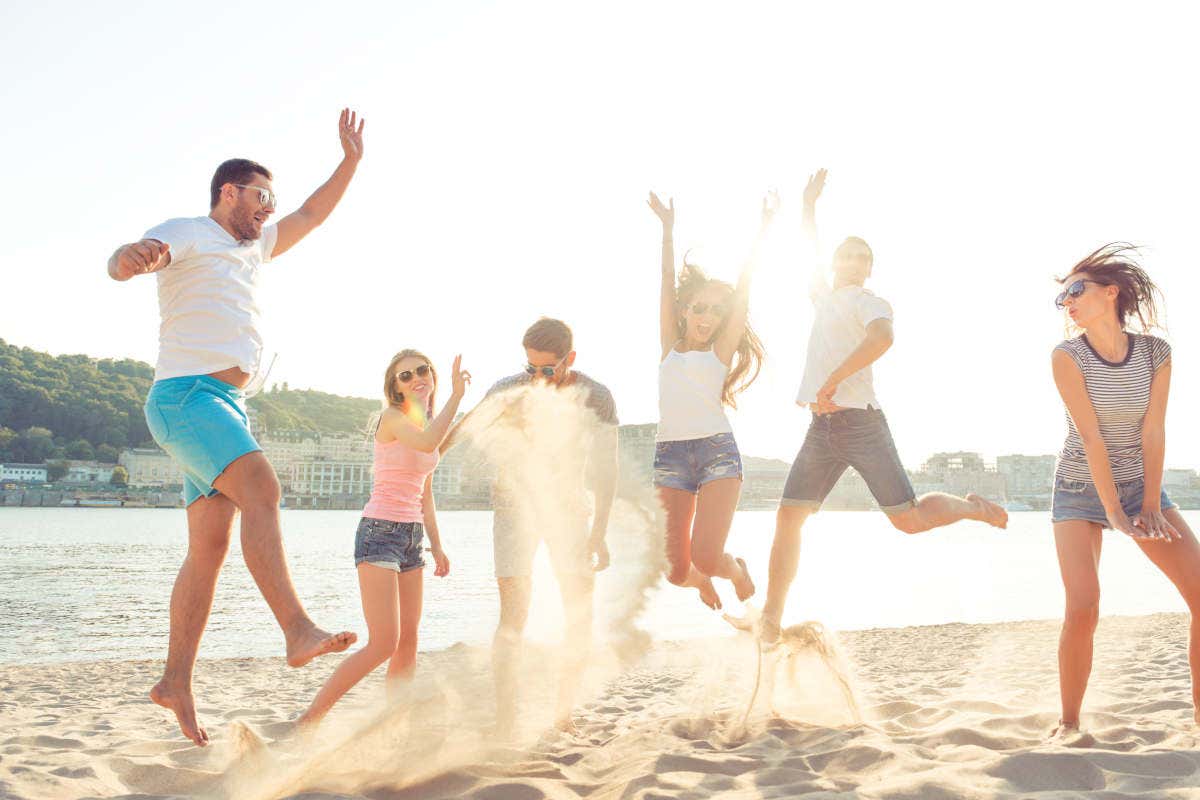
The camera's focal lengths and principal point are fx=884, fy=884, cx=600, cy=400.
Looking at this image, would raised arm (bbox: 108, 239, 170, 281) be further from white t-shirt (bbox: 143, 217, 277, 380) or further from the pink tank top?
the pink tank top

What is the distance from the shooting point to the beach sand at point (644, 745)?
3354 mm

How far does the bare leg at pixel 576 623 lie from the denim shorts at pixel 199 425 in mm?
1671

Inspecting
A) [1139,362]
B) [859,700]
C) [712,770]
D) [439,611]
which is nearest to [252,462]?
[712,770]

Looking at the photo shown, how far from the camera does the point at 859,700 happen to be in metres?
4.82

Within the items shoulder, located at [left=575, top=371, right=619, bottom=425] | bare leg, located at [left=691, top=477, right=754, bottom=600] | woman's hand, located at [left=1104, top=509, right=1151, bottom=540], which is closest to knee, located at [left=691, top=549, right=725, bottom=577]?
bare leg, located at [left=691, top=477, right=754, bottom=600]

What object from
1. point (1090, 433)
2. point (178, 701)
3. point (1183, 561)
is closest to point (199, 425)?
point (178, 701)

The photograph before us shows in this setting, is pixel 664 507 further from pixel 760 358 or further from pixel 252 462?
pixel 252 462

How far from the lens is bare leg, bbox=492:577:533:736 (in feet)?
12.9

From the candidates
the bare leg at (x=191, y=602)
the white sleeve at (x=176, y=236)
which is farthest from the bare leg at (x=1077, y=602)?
the white sleeve at (x=176, y=236)

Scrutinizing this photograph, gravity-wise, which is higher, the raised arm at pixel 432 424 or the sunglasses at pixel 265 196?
the sunglasses at pixel 265 196

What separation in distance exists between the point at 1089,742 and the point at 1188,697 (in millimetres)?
1967

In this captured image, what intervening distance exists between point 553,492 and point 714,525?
39.2 inches

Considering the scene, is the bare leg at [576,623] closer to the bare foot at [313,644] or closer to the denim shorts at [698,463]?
the denim shorts at [698,463]

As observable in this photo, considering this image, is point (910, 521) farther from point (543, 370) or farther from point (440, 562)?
point (440, 562)
